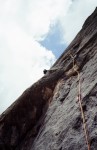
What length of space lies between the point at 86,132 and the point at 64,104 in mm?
2069

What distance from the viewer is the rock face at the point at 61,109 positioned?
6.39 metres

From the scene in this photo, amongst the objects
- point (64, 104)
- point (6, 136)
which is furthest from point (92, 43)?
point (6, 136)

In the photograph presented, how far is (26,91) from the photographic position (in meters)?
9.33

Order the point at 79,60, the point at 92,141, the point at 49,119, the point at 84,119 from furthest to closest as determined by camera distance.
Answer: the point at 79,60 < the point at 49,119 < the point at 84,119 < the point at 92,141

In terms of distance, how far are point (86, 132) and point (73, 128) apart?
2.12ft

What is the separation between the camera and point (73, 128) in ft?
21.2

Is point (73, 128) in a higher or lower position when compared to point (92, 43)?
lower

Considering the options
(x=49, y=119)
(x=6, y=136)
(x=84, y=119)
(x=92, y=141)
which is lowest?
(x=92, y=141)

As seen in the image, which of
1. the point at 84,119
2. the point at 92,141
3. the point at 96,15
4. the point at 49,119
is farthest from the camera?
the point at 96,15

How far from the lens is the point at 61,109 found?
7.74 meters

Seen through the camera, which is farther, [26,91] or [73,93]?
[26,91]

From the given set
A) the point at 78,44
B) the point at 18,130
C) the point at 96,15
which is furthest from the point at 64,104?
the point at 96,15

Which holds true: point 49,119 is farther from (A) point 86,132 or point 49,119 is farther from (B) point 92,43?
(B) point 92,43

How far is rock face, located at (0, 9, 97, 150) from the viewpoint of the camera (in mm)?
6387
